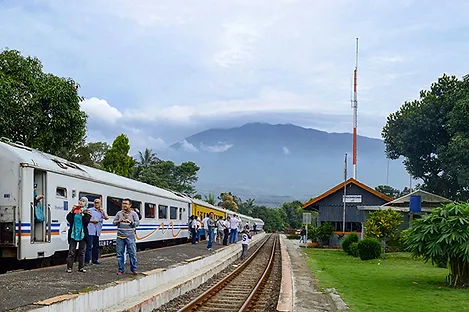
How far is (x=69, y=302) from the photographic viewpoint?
27.2 feet

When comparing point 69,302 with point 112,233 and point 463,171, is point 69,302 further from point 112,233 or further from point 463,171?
point 463,171

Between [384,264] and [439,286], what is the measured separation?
330 inches

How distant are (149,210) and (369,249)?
10.5m

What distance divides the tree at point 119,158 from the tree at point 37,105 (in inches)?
800

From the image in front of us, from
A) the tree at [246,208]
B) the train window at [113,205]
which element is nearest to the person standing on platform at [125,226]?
the train window at [113,205]

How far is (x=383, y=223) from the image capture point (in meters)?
27.8

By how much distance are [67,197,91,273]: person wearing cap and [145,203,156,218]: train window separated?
10370 mm

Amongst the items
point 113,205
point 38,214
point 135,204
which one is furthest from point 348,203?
point 38,214

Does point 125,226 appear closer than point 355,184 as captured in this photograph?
Yes

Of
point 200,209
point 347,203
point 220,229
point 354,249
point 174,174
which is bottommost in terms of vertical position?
point 354,249

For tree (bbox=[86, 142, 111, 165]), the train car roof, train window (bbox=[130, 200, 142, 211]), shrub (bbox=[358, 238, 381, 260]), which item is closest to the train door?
the train car roof

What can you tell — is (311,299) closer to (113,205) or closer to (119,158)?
(113,205)

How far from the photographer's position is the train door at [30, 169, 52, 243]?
42.3 ft

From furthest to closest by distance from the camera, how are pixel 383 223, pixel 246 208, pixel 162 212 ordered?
1. pixel 246 208
2. pixel 383 223
3. pixel 162 212
